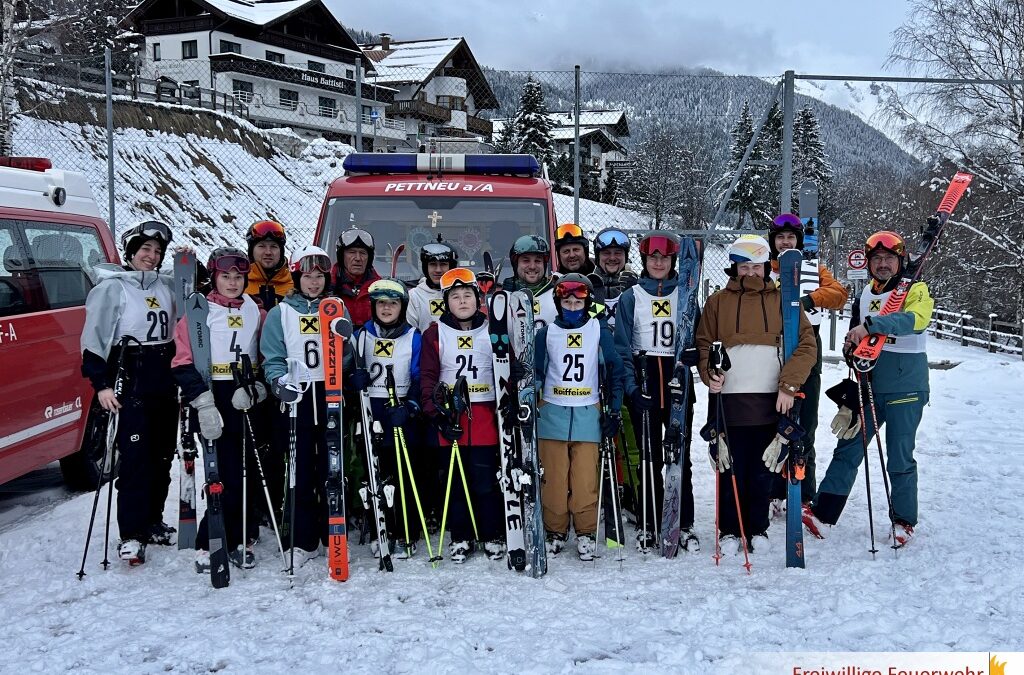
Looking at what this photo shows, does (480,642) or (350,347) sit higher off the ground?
(350,347)

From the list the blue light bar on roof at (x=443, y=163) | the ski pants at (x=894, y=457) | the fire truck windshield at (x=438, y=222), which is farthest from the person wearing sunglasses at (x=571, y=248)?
the ski pants at (x=894, y=457)

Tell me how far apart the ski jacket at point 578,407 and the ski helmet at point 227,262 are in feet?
5.96

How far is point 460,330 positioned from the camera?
4.53 m

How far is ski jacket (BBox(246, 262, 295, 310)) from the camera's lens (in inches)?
197

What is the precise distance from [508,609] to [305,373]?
1771 millimetres

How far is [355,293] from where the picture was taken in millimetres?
5090

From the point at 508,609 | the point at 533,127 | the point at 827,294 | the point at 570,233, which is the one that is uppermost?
the point at 533,127

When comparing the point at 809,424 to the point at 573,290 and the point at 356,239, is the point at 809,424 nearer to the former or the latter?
the point at 573,290

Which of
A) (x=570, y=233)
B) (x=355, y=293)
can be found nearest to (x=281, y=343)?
(x=355, y=293)

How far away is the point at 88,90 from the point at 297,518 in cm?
2086

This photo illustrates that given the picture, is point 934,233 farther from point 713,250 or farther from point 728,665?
point 713,250

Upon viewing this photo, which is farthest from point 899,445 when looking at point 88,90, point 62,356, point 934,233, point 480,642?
point 88,90

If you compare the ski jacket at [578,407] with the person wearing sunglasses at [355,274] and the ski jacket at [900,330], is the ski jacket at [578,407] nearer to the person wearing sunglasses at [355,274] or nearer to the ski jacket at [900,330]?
the person wearing sunglasses at [355,274]

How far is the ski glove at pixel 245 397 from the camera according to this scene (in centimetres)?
419
